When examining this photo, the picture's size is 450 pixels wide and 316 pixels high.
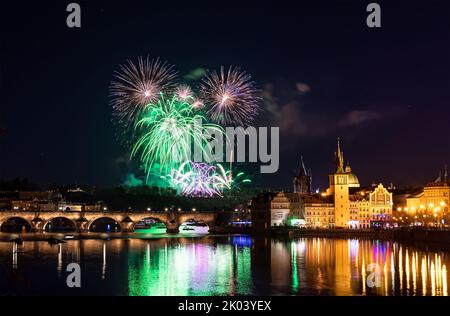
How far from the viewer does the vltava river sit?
5275 cm

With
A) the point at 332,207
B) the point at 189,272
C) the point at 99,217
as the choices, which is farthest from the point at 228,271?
the point at 99,217

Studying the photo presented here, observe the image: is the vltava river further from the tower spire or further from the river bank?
the tower spire

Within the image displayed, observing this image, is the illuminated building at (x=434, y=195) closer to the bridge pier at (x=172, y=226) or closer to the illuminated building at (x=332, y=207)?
the illuminated building at (x=332, y=207)

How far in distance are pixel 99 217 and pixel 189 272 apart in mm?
98027

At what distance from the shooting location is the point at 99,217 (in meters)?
158

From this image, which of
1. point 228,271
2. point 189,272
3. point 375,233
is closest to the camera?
point 189,272

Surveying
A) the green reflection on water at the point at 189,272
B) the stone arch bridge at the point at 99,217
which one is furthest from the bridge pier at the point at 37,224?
the green reflection on water at the point at 189,272

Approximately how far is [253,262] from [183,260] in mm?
8507

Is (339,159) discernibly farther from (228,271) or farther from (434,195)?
(228,271)

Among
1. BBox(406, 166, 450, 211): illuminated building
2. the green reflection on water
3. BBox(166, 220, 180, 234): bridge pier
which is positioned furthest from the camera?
BBox(166, 220, 180, 234): bridge pier

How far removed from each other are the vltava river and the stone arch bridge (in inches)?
2202

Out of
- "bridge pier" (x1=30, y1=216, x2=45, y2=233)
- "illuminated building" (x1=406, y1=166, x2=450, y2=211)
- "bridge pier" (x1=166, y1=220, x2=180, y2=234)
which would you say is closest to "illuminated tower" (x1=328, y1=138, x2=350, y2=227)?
"illuminated building" (x1=406, y1=166, x2=450, y2=211)

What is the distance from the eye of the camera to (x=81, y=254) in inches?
3403
